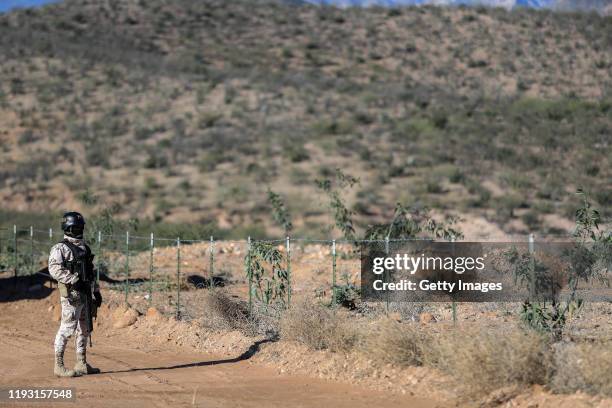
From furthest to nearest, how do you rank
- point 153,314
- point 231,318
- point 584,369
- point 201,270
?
point 201,270, point 153,314, point 231,318, point 584,369

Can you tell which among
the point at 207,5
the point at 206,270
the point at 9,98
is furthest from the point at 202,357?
the point at 207,5

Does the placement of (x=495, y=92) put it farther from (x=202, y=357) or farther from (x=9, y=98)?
(x=202, y=357)

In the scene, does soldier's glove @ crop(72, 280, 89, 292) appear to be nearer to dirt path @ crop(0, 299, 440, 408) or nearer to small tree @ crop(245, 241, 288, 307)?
dirt path @ crop(0, 299, 440, 408)

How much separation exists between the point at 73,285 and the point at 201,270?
12.0 meters

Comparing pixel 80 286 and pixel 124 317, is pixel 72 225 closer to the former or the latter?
pixel 80 286

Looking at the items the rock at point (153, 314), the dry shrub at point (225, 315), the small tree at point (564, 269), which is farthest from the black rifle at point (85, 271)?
the small tree at point (564, 269)

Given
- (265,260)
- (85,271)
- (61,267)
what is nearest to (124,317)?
(265,260)

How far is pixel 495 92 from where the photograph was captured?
5428cm

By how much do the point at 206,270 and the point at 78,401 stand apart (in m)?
Result: 12.9

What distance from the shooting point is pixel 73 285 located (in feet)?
35.4

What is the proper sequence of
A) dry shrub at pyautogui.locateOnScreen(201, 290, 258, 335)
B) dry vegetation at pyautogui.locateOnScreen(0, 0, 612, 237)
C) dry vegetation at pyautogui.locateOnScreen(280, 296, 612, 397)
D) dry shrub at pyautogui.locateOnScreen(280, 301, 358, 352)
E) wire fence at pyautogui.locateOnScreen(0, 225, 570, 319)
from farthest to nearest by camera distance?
dry vegetation at pyautogui.locateOnScreen(0, 0, 612, 237) → wire fence at pyautogui.locateOnScreen(0, 225, 570, 319) → dry shrub at pyautogui.locateOnScreen(201, 290, 258, 335) → dry shrub at pyautogui.locateOnScreen(280, 301, 358, 352) → dry vegetation at pyautogui.locateOnScreen(280, 296, 612, 397)

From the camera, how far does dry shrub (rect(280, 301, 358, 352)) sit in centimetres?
1162

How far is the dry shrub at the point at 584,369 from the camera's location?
28.3 ft

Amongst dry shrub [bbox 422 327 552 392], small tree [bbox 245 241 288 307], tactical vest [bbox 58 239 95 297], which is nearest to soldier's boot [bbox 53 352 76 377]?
tactical vest [bbox 58 239 95 297]
